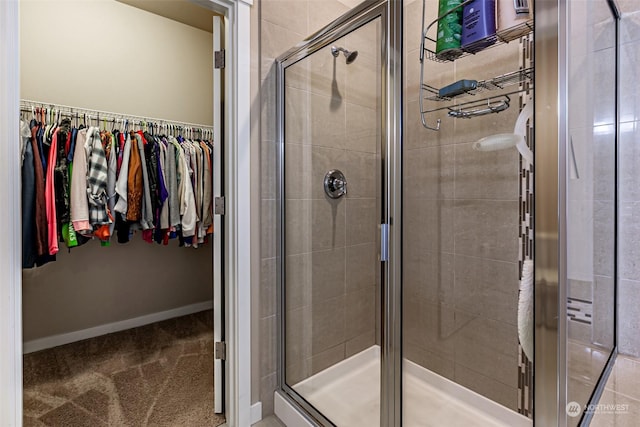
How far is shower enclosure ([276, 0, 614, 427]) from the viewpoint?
3.91 feet

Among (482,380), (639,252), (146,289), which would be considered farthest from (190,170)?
(639,252)

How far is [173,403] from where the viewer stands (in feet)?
A: 6.10

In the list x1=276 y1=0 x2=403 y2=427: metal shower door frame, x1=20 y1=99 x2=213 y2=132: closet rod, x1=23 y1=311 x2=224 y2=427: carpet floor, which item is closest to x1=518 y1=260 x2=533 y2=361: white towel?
x1=276 y1=0 x2=403 y2=427: metal shower door frame

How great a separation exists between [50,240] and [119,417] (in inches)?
42.7

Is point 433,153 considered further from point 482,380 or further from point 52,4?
point 52,4

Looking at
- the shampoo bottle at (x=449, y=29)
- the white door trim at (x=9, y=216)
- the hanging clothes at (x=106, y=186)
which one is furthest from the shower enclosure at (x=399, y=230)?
the hanging clothes at (x=106, y=186)

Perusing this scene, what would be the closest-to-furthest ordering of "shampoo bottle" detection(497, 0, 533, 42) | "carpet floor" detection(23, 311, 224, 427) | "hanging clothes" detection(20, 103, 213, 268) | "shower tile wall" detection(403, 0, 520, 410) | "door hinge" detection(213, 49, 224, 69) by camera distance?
"shampoo bottle" detection(497, 0, 533, 42) → "shower tile wall" detection(403, 0, 520, 410) → "door hinge" detection(213, 49, 224, 69) → "carpet floor" detection(23, 311, 224, 427) → "hanging clothes" detection(20, 103, 213, 268)

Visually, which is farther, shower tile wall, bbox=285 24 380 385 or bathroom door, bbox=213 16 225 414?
bathroom door, bbox=213 16 225 414

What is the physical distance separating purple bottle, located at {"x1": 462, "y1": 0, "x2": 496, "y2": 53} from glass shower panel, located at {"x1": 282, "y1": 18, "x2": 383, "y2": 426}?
31cm

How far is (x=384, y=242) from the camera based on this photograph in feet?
3.89

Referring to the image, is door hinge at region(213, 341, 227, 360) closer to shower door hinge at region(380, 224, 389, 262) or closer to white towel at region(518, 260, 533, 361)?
shower door hinge at region(380, 224, 389, 262)

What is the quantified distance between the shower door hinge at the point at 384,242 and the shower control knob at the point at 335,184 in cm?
29

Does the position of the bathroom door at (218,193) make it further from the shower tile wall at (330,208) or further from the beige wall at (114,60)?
the beige wall at (114,60)

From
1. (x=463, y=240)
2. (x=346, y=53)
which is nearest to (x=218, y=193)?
(x=346, y=53)
